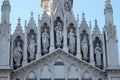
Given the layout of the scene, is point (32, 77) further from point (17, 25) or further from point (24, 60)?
point (17, 25)

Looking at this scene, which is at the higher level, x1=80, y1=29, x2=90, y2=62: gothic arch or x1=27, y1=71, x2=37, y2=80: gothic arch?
x1=80, y1=29, x2=90, y2=62: gothic arch

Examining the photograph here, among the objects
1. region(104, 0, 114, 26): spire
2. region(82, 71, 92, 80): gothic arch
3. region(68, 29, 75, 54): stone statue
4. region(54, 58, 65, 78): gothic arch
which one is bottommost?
region(82, 71, 92, 80): gothic arch

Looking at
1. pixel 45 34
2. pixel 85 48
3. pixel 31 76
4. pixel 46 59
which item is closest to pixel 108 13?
pixel 85 48

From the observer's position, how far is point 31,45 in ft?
55.0

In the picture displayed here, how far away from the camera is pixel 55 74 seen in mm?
16328

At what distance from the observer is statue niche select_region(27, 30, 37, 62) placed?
16.6m

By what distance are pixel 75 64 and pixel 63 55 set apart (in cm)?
56

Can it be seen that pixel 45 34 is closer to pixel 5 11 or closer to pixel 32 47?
pixel 32 47

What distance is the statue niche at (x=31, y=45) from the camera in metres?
16.6

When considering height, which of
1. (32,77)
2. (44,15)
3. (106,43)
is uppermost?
(44,15)

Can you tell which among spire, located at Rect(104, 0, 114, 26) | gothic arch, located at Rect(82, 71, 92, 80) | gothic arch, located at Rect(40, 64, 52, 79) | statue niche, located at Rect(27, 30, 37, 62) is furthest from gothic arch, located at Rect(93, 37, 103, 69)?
statue niche, located at Rect(27, 30, 37, 62)

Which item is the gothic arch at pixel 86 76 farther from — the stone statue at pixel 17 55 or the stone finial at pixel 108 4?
the stone finial at pixel 108 4

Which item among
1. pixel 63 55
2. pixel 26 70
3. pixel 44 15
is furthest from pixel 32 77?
pixel 44 15

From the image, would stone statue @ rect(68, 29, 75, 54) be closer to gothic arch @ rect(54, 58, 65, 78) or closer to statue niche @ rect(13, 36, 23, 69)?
gothic arch @ rect(54, 58, 65, 78)
